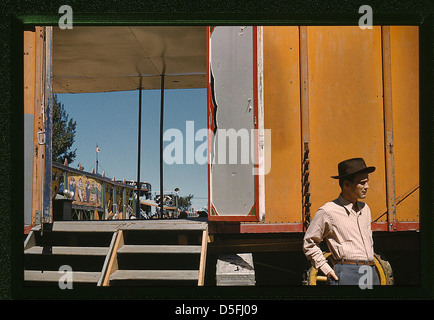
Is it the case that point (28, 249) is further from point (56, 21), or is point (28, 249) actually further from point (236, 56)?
point (236, 56)

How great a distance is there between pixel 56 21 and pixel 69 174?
513cm

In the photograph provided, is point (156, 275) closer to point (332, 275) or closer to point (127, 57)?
point (332, 275)

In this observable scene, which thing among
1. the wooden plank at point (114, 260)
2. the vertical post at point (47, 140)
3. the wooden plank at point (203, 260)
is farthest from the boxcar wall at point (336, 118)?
the vertical post at point (47, 140)

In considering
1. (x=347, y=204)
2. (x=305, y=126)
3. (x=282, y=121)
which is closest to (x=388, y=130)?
(x=305, y=126)

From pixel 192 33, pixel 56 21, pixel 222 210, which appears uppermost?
pixel 192 33

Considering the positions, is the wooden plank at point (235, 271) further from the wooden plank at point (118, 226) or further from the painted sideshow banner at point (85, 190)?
the painted sideshow banner at point (85, 190)

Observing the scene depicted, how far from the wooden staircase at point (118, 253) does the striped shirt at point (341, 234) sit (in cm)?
132

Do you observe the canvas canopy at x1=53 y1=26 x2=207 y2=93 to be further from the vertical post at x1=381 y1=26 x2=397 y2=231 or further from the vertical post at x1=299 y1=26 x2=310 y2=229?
the vertical post at x1=381 y1=26 x2=397 y2=231

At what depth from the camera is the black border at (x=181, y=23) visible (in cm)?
461
